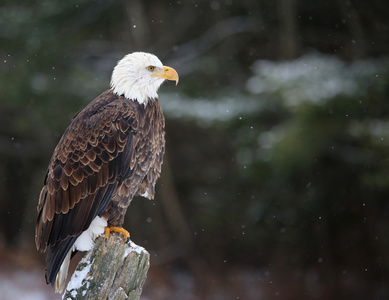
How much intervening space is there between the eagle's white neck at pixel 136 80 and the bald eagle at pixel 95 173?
0.04 m

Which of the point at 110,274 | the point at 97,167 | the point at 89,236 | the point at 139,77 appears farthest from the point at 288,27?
the point at 110,274

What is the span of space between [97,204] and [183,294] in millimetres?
6059

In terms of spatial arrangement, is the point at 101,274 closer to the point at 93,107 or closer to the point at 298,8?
the point at 93,107

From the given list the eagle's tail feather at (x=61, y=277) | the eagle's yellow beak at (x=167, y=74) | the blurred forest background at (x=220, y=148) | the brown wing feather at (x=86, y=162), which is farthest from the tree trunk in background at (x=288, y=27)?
the eagle's tail feather at (x=61, y=277)

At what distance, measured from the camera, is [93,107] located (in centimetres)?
384

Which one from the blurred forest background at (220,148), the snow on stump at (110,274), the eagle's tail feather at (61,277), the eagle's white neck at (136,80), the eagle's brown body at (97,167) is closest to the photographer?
the snow on stump at (110,274)

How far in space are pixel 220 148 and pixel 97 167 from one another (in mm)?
6601

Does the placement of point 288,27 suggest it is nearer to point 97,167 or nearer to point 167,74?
point 167,74

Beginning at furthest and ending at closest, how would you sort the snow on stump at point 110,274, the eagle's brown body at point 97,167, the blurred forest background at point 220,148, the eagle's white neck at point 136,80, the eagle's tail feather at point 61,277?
the blurred forest background at point 220,148 < the eagle's white neck at point 136,80 < the eagle's brown body at point 97,167 < the eagle's tail feather at point 61,277 < the snow on stump at point 110,274

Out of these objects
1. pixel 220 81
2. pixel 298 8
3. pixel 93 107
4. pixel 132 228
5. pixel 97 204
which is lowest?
pixel 132 228

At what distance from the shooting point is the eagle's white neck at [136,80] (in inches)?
157

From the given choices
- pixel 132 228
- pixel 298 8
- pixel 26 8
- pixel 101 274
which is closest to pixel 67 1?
pixel 26 8

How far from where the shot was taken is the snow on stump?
287 centimetres

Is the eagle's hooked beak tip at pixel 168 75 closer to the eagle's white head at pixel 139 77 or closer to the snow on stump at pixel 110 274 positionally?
the eagle's white head at pixel 139 77
